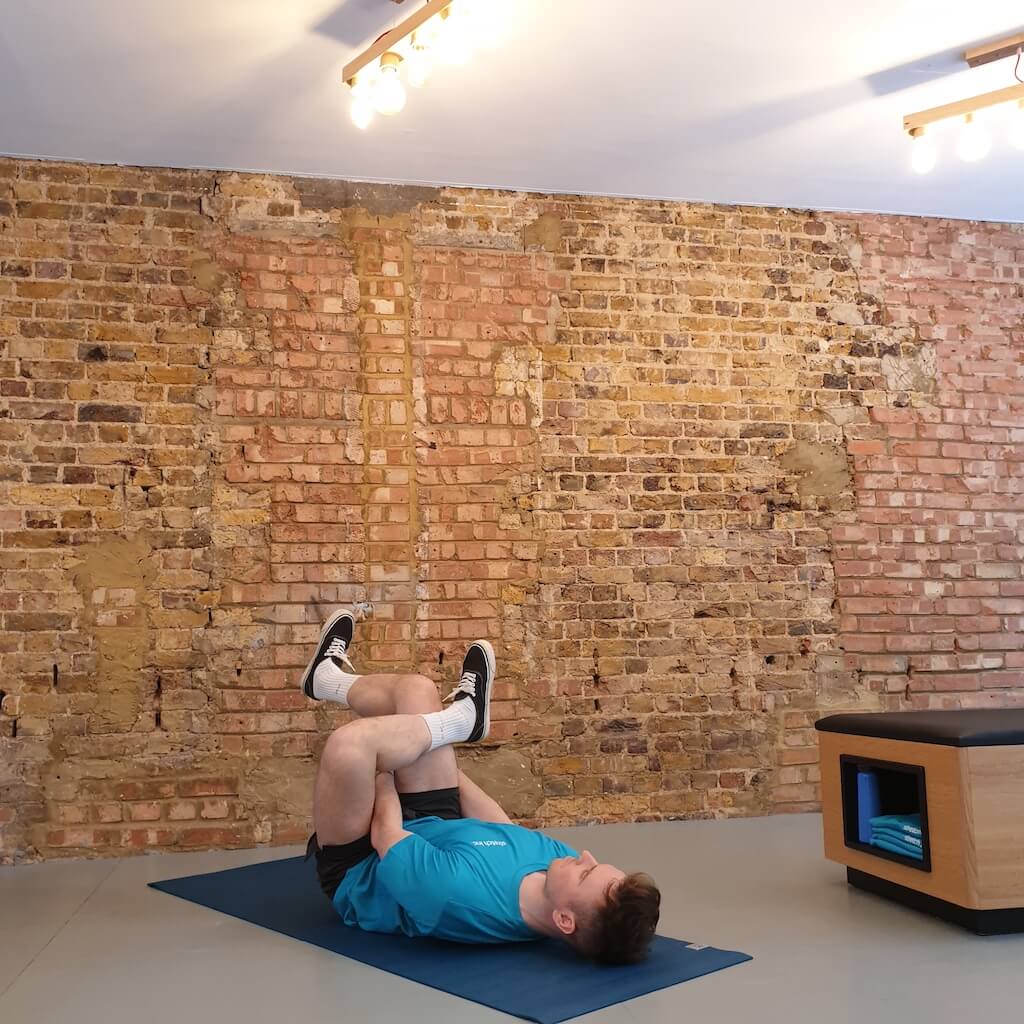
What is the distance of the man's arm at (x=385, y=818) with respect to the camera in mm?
2637

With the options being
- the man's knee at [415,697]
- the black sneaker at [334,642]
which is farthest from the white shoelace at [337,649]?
the man's knee at [415,697]

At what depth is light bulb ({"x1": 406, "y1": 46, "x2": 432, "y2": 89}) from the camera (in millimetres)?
3238

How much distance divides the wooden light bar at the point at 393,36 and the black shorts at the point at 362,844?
7.36 ft

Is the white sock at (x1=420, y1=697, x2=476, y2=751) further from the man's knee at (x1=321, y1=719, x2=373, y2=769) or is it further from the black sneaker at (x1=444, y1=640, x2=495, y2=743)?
the man's knee at (x1=321, y1=719, x2=373, y2=769)

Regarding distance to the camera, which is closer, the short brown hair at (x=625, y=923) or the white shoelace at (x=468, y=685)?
the short brown hair at (x=625, y=923)

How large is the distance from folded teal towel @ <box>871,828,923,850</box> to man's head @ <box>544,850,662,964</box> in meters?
0.94

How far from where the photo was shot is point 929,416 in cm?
500

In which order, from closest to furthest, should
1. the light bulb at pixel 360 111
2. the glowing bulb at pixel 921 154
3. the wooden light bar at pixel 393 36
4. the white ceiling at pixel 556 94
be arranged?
the wooden light bar at pixel 393 36
the white ceiling at pixel 556 94
the light bulb at pixel 360 111
the glowing bulb at pixel 921 154

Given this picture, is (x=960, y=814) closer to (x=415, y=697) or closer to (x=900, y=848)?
(x=900, y=848)

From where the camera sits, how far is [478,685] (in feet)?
10.3

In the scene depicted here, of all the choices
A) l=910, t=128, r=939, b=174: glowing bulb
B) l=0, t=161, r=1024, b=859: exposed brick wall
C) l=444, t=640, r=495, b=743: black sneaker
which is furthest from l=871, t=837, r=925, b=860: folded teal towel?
l=910, t=128, r=939, b=174: glowing bulb

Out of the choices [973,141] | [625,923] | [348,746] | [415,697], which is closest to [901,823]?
[625,923]

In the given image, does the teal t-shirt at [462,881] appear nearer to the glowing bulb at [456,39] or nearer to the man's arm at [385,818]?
the man's arm at [385,818]

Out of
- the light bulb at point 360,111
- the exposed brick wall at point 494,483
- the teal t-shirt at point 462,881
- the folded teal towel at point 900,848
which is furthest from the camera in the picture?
the exposed brick wall at point 494,483
